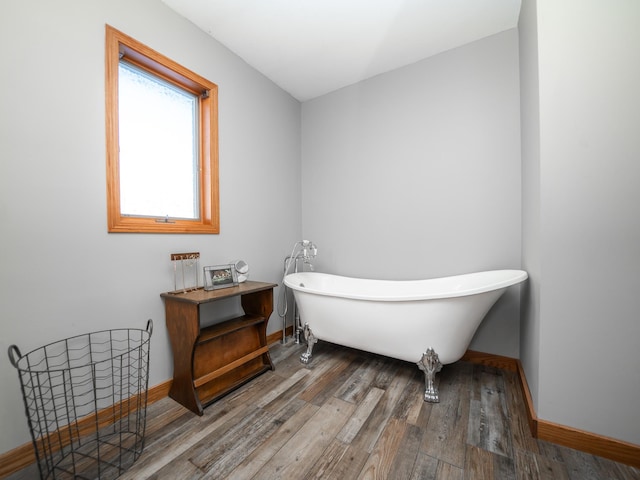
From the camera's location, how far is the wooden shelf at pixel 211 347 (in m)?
1.47

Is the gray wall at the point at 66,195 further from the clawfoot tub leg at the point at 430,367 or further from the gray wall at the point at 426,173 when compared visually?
the clawfoot tub leg at the point at 430,367

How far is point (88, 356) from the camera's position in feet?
4.32

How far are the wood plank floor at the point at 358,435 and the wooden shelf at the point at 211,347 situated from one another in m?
0.08

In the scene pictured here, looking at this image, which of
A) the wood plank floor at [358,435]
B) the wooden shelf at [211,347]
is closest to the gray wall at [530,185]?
the wood plank floor at [358,435]

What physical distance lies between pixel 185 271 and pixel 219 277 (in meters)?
0.22

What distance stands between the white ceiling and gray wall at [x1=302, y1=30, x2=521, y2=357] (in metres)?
0.18

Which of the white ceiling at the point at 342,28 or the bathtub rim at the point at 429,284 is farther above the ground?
the white ceiling at the point at 342,28

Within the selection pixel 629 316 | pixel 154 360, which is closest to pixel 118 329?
pixel 154 360

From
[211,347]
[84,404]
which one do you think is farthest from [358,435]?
[84,404]

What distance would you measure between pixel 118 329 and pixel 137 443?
0.55 metres

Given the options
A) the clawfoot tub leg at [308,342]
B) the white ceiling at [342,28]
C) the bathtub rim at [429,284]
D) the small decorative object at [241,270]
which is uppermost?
the white ceiling at [342,28]

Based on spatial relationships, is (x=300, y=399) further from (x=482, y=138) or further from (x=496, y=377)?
(x=482, y=138)

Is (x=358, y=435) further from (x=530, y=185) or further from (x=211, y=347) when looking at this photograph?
(x=530, y=185)

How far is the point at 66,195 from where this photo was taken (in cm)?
125
